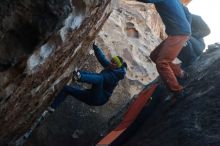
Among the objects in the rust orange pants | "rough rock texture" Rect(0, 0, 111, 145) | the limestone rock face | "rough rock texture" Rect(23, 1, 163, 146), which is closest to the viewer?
"rough rock texture" Rect(0, 0, 111, 145)

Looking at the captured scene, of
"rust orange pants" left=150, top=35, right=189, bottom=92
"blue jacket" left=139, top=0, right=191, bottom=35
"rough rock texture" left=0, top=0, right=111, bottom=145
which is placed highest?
"rough rock texture" left=0, top=0, right=111, bottom=145

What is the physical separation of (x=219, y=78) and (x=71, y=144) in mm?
4384

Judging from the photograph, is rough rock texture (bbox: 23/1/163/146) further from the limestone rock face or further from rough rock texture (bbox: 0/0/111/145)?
rough rock texture (bbox: 0/0/111/145)

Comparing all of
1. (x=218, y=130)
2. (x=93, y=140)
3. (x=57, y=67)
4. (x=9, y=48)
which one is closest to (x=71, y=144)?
(x=93, y=140)

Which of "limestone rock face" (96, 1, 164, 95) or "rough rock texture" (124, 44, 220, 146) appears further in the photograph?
"limestone rock face" (96, 1, 164, 95)

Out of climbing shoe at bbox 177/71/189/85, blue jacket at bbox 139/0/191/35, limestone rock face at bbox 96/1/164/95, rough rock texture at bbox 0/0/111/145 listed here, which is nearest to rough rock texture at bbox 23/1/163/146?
limestone rock face at bbox 96/1/164/95

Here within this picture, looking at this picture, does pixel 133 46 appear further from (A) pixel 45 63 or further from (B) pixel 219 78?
(A) pixel 45 63

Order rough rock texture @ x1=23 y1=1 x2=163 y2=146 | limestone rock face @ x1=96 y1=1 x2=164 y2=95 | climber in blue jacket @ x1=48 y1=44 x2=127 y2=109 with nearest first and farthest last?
1. climber in blue jacket @ x1=48 y1=44 x2=127 y2=109
2. rough rock texture @ x1=23 y1=1 x2=163 y2=146
3. limestone rock face @ x1=96 y1=1 x2=164 y2=95

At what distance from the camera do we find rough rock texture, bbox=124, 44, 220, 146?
6828 mm

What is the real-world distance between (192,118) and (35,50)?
3.30 meters

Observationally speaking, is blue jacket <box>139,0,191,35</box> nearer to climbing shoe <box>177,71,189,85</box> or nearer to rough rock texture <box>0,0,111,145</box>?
rough rock texture <box>0,0,111,145</box>

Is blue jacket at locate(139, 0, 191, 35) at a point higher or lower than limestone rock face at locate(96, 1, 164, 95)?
higher

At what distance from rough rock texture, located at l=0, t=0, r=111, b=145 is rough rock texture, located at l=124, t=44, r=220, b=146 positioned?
6.49 feet

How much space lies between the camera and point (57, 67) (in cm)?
706
